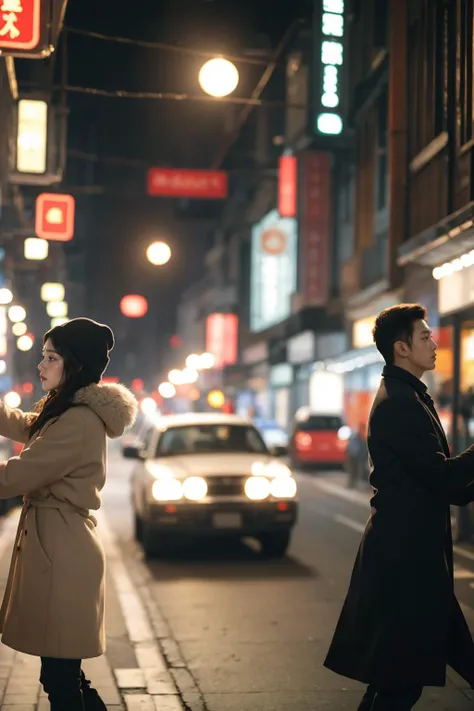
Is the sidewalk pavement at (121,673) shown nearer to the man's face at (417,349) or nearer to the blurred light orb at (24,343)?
the man's face at (417,349)

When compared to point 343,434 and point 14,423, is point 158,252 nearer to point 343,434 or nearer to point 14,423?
point 343,434

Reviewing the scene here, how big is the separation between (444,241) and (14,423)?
10.1m

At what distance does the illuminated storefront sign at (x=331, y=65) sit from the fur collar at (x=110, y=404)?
20.0 meters

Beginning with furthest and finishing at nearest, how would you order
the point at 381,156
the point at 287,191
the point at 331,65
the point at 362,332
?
1. the point at 287,191
2. the point at 362,332
3. the point at 381,156
4. the point at 331,65

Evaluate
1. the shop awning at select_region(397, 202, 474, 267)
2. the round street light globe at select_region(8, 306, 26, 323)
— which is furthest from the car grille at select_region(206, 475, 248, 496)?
the round street light globe at select_region(8, 306, 26, 323)

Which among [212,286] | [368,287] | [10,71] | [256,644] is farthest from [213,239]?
[256,644]

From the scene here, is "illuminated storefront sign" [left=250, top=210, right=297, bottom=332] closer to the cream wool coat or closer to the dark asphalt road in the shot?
the dark asphalt road

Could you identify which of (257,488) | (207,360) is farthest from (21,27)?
(207,360)

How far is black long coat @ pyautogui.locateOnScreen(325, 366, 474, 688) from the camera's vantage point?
4520 millimetres

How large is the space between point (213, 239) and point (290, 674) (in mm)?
74109

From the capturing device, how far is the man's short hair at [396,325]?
15.9 ft

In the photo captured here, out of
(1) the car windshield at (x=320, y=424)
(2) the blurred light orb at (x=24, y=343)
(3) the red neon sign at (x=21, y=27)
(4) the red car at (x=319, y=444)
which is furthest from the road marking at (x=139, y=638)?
(2) the blurred light orb at (x=24, y=343)

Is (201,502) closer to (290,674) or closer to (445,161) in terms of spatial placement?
(290,674)

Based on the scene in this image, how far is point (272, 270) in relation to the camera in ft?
176
